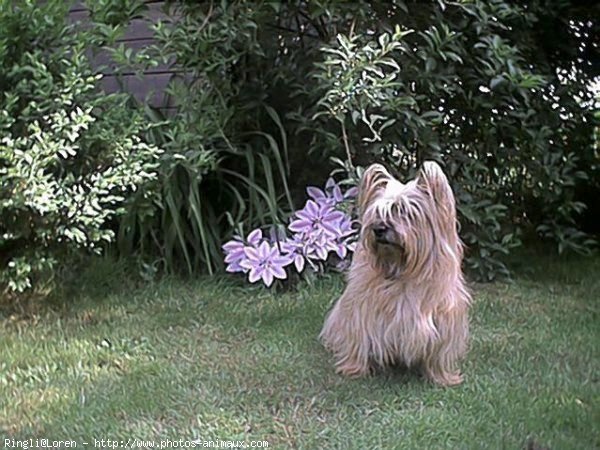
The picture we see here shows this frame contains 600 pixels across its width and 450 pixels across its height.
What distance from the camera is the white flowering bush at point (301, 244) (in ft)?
14.8

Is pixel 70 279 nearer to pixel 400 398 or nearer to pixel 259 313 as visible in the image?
pixel 259 313

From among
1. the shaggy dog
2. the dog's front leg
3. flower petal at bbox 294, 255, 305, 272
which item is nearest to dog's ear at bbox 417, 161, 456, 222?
the shaggy dog

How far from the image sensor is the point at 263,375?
3459 millimetres

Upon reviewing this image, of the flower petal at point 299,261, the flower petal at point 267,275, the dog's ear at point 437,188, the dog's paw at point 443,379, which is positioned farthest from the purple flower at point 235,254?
the dog's ear at point 437,188

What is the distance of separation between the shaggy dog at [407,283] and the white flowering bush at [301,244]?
3.62 ft

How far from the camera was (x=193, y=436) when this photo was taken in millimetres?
2842

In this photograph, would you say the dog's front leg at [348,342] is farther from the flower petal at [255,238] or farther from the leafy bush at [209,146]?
the leafy bush at [209,146]

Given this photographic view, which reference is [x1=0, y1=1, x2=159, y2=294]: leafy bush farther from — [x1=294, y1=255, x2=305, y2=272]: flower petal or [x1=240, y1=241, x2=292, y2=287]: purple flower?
[x1=294, y1=255, x2=305, y2=272]: flower petal

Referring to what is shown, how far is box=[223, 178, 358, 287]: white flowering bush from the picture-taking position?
452 cm

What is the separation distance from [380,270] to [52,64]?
224cm

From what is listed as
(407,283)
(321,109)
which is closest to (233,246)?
Answer: (321,109)

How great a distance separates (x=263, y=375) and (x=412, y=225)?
963 mm

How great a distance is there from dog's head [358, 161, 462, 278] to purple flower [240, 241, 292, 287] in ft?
4.50

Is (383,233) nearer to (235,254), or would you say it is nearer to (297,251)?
(297,251)
